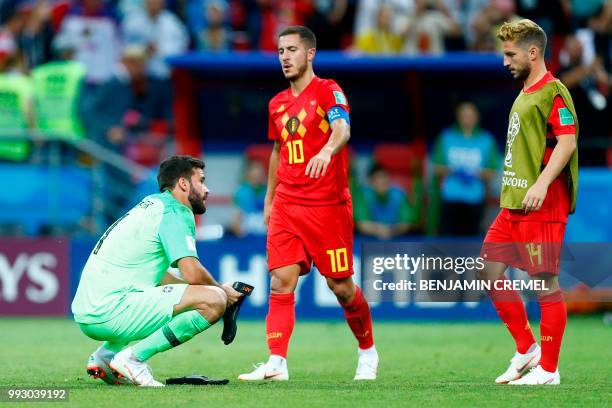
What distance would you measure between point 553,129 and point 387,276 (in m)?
1.66

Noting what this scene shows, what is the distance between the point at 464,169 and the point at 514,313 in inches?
273

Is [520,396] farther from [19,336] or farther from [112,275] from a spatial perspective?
[19,336]

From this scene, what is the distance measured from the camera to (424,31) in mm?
16844

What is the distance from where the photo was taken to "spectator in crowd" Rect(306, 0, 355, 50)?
17.0 metres

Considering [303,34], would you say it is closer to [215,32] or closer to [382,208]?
[382,208]

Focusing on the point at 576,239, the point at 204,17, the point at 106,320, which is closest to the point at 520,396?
the point at 106,320

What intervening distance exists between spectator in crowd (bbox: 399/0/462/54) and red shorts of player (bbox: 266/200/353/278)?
26.2 feet

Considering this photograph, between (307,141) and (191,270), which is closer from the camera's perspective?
(191,270)

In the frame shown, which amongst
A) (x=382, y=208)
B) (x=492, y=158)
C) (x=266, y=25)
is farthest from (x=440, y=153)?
(x=266, y=25)

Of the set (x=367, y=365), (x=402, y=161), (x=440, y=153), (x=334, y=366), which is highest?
(x=440, y=153)

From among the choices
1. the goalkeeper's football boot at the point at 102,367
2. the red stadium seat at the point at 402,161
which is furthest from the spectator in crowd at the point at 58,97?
the goalkeeper's football boot at the point at 102,367

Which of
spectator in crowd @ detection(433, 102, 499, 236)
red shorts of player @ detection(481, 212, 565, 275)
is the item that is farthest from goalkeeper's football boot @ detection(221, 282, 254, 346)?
spectator in crowd @ detection(433, 102, 499, 236)

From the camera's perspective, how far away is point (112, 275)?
8109 millimetres

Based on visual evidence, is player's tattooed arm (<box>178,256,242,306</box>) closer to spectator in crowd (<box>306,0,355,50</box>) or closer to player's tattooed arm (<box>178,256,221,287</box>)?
player's tattooed arm (<box>178,256,221,287</box>)
